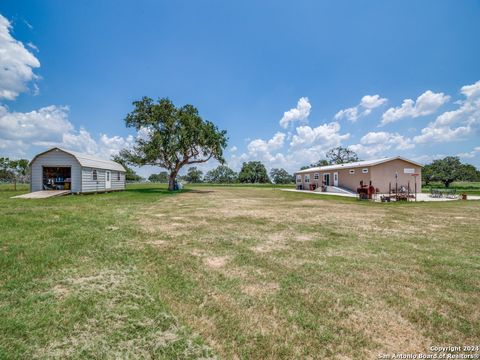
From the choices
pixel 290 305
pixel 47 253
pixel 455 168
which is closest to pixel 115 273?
pixel 47 253

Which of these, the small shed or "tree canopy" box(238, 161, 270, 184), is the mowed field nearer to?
the small shed

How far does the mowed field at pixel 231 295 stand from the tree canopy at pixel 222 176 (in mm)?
78263

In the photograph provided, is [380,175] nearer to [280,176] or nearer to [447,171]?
[447,171]

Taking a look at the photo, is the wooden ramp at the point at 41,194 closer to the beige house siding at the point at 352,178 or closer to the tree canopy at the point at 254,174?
the beige house siding at the point at 352,178

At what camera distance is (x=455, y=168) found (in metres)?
43.8

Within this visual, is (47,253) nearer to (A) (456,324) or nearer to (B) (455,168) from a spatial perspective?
(A) (456,324)

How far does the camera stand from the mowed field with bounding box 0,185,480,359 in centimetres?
216

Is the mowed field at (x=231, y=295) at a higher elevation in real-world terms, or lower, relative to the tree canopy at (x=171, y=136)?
lower

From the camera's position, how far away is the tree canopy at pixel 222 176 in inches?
3365

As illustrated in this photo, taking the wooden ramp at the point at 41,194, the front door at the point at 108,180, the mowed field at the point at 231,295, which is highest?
the front door at the point at 108,180

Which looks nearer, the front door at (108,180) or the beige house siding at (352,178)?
the front door at (108,180)

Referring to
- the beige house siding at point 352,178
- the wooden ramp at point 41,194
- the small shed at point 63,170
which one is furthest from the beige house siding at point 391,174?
the wooden ramp at point 41,194

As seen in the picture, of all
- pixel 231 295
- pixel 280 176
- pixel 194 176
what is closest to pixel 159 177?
pixel 194 176

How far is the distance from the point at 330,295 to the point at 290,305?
62 cm
